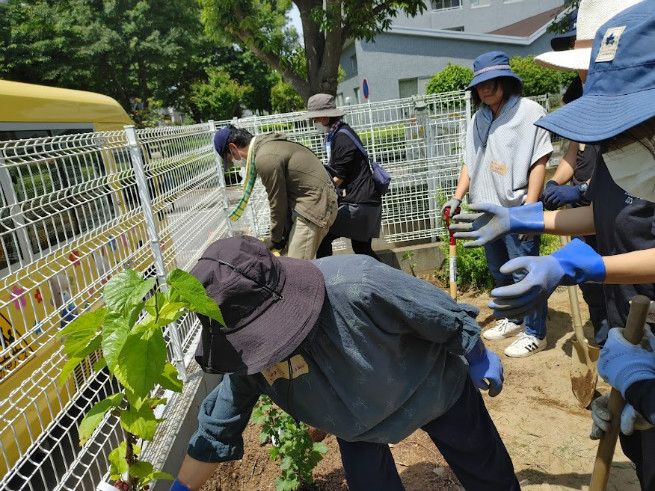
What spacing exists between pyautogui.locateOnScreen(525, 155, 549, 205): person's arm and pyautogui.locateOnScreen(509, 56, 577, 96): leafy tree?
13.1 metres

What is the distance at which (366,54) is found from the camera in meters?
20.0

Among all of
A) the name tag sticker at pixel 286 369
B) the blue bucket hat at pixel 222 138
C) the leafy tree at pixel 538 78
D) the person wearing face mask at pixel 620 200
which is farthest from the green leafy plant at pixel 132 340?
the leafy tree at pixel 538 78

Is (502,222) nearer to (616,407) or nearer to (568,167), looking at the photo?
(616,407)

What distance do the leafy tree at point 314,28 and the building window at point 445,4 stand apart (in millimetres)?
21957

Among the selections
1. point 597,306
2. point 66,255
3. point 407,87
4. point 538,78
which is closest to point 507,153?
point 597,306

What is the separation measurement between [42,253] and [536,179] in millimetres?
2767

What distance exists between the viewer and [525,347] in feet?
11.0

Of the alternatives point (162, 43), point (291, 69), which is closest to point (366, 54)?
point (162, 43)

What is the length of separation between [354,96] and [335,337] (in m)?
22.9

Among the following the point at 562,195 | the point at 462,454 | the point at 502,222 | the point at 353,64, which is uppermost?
the point at 353,64

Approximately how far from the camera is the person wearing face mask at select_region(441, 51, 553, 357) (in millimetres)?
3004

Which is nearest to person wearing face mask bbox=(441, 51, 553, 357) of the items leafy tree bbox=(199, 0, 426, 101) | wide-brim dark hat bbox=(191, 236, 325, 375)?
wide-brim dark hat bbox=(191, 236, 325, 375)

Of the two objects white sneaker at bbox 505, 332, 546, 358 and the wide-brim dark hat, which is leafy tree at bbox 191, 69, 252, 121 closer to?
white sneaker at bbox 505, 332, 546, 358

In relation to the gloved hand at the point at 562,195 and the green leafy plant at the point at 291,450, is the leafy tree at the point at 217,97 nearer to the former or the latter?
the gloved hand at the point at 562,195
